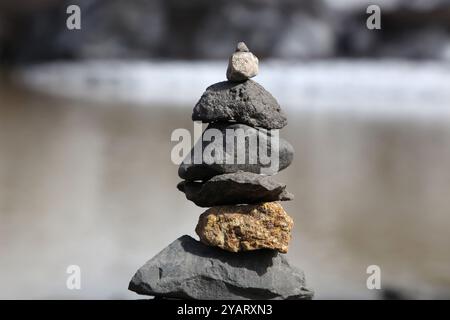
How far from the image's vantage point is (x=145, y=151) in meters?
10.6

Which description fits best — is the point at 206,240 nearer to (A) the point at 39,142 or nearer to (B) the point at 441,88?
(A) the point at 39,142

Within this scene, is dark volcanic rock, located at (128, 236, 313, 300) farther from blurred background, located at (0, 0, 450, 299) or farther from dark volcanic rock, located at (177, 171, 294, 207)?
blurred background, located at (0, 0, 450, 299)

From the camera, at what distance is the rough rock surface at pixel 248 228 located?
388 cm

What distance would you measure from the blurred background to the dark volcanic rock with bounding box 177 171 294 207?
5.31 feet

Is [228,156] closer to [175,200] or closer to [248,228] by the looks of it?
[248,228]

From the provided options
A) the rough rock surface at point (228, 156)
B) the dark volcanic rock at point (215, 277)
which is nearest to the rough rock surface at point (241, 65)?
the rough rock surface at point (228, 156)

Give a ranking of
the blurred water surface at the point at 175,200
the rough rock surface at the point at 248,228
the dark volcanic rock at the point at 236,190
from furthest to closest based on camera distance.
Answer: the blurred water surface at the point at 175,200 < the rough rock surface at the point at 248,228 < the dark volcanic rock at the point at 236,190

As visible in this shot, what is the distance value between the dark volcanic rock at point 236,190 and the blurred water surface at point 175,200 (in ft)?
5.23

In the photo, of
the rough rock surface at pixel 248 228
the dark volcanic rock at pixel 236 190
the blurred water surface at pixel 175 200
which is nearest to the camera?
the dark volcanic rock at pixel 236 190

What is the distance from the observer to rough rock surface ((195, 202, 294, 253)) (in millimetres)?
3877

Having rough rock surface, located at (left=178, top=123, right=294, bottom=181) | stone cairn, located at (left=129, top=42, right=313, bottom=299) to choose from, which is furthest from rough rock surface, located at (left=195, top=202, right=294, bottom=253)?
rough rock surface, located at (left=178, top=123, right=294, bottom=181)

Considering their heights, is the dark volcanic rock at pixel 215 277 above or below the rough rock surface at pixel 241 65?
below

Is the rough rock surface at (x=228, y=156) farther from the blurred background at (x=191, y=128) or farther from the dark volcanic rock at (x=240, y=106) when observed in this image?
the blurred background at (x=191, y=128)

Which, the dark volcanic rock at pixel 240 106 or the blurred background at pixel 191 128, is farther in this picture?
the blurred background at pixel 191 128
